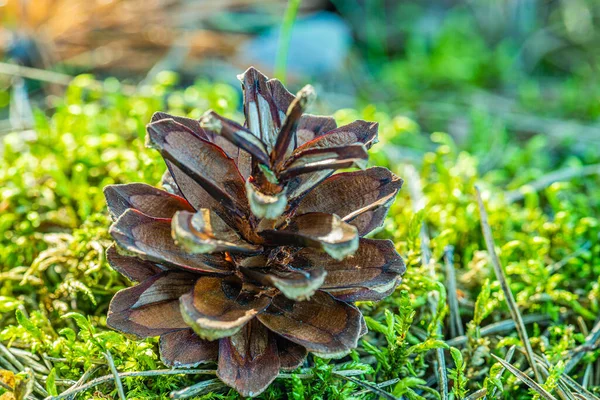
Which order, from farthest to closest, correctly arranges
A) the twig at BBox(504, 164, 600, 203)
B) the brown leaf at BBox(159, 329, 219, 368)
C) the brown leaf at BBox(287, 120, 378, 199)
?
the twig at BBox(504, 164, 600, 203)
the brown leaf at BBox(287, 120, 378, 199)
the brown leaf at BBox(159, 329, 219, 368)

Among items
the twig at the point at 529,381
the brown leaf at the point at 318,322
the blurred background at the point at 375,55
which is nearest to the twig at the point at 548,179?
the blurred background at the point at 375,55

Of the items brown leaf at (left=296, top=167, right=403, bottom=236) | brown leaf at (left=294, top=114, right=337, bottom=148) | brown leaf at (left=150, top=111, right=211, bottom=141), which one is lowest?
brown leaf at (left=296, top=167, right=403, bottom=236)

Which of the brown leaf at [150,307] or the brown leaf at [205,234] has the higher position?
the brown leaf at [205,234]

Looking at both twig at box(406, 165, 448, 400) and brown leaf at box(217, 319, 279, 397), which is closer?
brown leaf at box(217, 319, 279, 397)

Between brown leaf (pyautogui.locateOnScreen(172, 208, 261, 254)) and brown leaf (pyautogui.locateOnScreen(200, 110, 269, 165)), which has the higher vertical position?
brown leaf (pyautogui.locateOnScreen(200, 110, 269, 165))

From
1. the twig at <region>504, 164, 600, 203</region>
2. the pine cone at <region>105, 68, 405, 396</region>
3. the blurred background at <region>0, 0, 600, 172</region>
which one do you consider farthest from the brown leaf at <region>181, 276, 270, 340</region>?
the blurred background at <region>0, 0, 600, 172</region>

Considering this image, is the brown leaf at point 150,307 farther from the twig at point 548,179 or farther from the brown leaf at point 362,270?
the twig at point 548,179

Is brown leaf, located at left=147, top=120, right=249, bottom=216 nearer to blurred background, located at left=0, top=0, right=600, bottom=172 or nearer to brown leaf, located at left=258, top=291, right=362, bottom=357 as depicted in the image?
brown leaf, located at left=258, top=291, right=362, bottom=357
